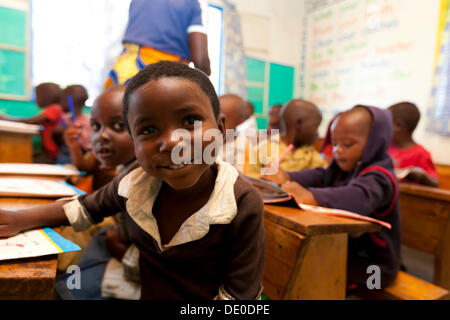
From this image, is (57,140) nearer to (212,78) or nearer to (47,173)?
(47,173)

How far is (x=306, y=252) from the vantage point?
812mm

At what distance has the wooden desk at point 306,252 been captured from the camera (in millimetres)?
793

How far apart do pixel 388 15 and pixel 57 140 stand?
11.4 feet

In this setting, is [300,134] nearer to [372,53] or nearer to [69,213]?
[69,213]

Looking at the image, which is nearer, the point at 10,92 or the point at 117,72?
the point at 117,72

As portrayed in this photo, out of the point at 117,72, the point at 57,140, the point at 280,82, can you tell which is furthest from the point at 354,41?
the point at 117,72

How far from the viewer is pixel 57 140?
8.96ft

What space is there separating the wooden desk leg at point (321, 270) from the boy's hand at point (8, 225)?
62cm

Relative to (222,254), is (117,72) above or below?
above

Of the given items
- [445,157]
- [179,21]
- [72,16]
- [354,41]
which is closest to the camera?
[179,21]

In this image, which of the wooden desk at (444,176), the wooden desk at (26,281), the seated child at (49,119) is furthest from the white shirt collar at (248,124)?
the wooden desk at (444,176)

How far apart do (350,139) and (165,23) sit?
85cm

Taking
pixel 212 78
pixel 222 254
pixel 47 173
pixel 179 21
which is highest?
pixel 179 21

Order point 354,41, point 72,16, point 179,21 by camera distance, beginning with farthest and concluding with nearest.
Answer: point 354,41
point 72,16
point 179,21
